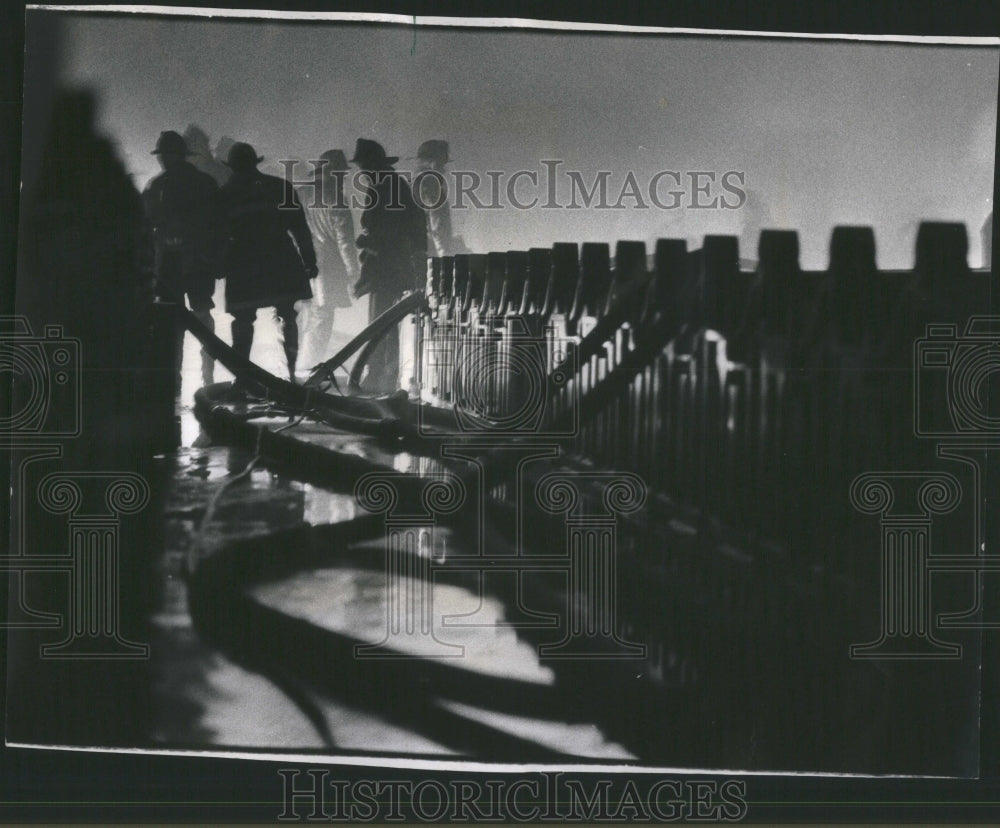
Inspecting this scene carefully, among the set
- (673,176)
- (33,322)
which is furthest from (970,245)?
(33,322)

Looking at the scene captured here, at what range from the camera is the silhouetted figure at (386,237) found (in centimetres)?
219

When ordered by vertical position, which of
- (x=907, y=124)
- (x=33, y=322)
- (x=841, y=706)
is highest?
(x=907, y=124)

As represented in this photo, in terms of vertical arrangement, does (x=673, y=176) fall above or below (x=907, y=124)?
below

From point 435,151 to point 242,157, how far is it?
0.48 meters

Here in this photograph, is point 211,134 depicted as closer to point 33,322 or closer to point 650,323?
point 33,322

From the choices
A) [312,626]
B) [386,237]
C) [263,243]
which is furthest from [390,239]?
[312,626]

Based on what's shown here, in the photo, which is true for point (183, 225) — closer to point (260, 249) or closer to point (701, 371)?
point (260, 249)

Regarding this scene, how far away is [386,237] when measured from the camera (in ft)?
7.21

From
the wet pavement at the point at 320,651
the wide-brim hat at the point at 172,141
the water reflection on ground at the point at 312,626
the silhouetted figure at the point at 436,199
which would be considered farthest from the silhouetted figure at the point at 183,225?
the silhouetted figure at the point at 436,199

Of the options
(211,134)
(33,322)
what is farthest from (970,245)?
(33,322)

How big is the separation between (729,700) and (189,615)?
1354 mm

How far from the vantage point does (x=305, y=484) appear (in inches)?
86.9

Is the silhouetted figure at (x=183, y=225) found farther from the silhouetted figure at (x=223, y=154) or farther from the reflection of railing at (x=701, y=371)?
the reflection of railing at (x=701, y=371)

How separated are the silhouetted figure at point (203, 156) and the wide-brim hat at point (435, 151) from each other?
48 cm
